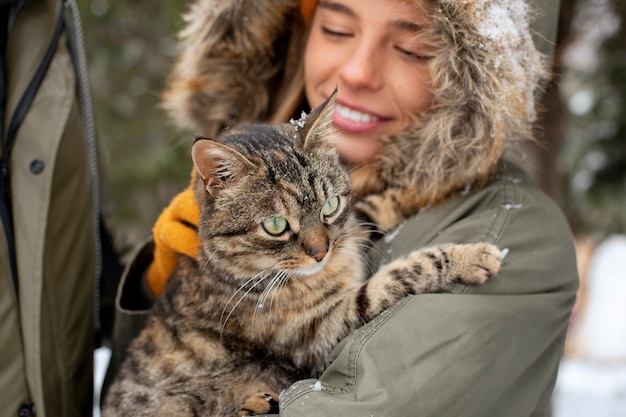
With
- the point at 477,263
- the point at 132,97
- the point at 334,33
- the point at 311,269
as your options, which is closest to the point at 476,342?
the point at 477,263

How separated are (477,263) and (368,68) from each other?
Answer: 82 cm

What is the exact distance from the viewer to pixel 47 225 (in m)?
2.11

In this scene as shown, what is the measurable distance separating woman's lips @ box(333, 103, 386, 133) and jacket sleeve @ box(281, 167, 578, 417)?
1.83 feet

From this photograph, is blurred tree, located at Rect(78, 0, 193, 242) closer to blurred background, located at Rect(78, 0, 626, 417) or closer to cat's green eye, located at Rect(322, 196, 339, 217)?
blurred background, located at Rect(78, 0, 626, 417)

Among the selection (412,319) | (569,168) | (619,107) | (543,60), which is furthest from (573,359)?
(412,319)

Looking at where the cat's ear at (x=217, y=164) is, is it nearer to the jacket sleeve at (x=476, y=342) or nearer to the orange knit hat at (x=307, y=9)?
the jacket sleeve at (x=476, y=342)

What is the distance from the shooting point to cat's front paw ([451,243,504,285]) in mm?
1673

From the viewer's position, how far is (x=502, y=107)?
1908 millimetres

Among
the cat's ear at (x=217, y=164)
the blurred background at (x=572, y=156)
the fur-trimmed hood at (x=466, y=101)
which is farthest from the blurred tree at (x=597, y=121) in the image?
the cat's ear at (x=217, y=164)

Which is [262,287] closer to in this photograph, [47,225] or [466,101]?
[47,225]

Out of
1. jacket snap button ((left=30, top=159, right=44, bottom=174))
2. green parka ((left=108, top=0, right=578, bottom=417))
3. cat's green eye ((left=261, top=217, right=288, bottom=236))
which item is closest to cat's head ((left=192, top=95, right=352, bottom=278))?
cat's green eye ((left=261, top=217, right=288, bottom=236))

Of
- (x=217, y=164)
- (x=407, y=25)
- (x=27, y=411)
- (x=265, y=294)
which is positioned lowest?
(x=27, y=411)

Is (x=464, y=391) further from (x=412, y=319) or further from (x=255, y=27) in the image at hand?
(x=255, y=27)

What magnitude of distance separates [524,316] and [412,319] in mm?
357
